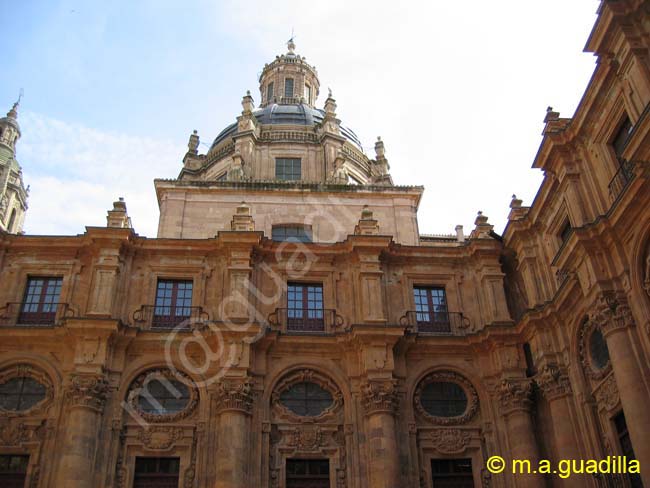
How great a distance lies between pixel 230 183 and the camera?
29.0 m

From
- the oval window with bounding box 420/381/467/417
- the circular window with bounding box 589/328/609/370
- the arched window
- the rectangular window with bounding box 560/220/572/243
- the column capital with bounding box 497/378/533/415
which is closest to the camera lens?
the circular window with bounding box 589/328/609/370

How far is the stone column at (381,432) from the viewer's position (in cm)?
1966

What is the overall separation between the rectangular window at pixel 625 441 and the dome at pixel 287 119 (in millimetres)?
20854

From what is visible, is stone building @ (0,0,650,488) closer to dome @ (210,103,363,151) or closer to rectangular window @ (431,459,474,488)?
rectangular window @ (431,459,474,488)

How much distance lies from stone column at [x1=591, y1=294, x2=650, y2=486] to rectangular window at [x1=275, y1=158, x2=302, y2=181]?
57.1ft

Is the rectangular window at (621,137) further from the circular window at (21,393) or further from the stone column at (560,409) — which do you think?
the circular window at (21,393)

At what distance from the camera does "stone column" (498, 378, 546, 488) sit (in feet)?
65.6

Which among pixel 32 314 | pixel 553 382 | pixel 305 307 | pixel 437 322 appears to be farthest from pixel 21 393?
pixel 553 382

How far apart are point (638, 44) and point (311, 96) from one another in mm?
27734

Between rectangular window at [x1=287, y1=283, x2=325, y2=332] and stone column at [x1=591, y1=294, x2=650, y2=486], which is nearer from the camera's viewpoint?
stone column at [x1=591, y1=294, x2=650, y2=486]

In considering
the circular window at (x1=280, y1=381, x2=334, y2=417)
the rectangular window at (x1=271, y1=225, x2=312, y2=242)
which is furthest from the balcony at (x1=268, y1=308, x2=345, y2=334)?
the rectangular window at (x1=271, y1=225, x2=312, y2=242)

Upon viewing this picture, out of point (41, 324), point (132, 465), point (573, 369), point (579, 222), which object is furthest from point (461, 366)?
point (41, 324)

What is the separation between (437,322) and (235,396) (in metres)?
7.39

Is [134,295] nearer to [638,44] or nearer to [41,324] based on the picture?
[41,324]
